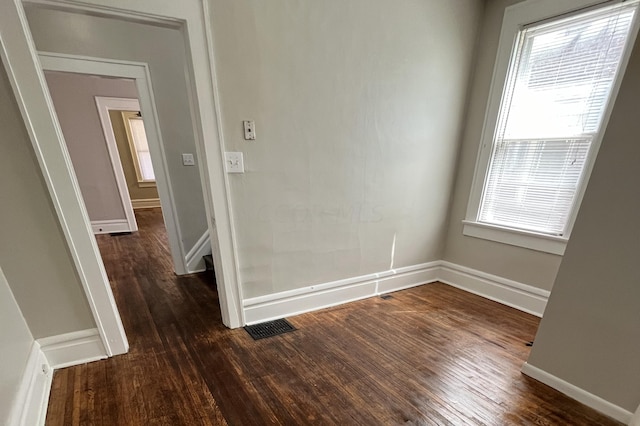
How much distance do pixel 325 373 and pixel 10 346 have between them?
1557 millimetres

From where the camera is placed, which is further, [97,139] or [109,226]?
[109,226]

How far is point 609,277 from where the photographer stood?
126 cm

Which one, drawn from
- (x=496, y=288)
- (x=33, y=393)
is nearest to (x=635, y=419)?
(x=496, y=288)

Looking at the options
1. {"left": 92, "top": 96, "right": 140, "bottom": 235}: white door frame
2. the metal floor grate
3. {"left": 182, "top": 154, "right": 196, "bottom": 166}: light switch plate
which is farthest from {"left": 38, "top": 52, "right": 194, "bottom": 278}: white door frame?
{"left": 92, "top": 96, "right": 140, "bottom": 235}: white door frame

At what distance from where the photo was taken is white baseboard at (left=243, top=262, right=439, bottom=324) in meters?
2.03

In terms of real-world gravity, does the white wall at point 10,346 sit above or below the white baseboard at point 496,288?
above

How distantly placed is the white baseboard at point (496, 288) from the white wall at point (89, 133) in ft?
16.4

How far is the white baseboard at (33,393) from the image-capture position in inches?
43.8

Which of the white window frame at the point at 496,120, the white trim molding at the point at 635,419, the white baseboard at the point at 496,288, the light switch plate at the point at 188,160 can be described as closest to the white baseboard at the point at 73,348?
the light switch plate at the point at 188,160

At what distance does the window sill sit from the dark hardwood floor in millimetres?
597

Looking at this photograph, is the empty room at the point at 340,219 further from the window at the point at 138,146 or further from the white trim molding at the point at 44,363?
the window at the point at 138,146

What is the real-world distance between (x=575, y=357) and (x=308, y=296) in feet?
5.49

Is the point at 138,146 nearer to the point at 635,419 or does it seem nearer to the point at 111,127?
the point at 111,127

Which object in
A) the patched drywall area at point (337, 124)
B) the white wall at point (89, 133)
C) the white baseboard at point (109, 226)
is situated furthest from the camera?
the white baseboard at point (109, 226)
